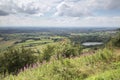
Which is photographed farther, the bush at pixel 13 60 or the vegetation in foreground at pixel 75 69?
the bush at pixel 13 60

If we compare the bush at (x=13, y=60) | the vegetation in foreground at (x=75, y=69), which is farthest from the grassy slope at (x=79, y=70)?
the bush at (x=13, y=60)

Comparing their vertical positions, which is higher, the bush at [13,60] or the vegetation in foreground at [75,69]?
the vegetation in foreground at [75,69]

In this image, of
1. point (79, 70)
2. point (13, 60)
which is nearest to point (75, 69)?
point (79, 70)

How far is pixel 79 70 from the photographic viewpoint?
350 inches

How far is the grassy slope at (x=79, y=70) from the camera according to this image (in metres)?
7.89

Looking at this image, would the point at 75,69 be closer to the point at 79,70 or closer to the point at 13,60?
the point at 79,70

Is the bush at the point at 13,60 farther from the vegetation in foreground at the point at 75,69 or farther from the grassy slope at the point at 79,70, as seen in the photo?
the grassy slope at the point at 79,70

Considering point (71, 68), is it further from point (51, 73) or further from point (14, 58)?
point (14, 58)

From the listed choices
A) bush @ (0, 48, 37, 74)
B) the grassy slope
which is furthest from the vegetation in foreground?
bush @ (0, 48, 37, 74)

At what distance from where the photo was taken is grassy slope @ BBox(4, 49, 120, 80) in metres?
7.89

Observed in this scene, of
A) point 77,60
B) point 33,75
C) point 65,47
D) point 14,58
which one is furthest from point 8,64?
point 33,75

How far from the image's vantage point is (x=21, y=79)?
777 centimetres

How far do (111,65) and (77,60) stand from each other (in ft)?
4.66

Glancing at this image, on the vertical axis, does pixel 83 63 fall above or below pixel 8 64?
above
